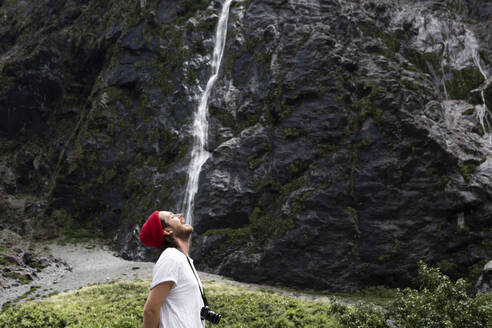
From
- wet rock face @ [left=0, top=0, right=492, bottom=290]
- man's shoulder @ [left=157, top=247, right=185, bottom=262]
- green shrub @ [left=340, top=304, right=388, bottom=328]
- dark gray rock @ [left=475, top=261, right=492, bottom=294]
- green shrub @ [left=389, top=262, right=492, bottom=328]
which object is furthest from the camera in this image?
wet rock face @ [left=0, top=0, right=492, bottom=290]

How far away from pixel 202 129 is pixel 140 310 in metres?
23.0

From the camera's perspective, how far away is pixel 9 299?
2348 centimetres

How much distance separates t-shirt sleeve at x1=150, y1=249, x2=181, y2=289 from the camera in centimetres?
376

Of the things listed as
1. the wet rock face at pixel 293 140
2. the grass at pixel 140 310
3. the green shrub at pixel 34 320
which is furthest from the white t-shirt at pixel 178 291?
the wet rock face at pixel 293 140

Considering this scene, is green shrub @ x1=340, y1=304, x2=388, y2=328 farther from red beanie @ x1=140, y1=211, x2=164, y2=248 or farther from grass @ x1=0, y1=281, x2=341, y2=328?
red beanie @ x1=140, y1=211, x2=164, y2=248

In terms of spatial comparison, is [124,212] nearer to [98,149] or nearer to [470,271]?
[98,149]

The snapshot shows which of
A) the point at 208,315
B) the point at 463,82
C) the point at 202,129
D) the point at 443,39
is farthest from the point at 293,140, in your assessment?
the point at 208,315

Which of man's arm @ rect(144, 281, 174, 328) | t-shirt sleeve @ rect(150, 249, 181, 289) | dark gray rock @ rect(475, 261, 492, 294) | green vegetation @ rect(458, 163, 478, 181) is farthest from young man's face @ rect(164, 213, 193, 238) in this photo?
green vegetation @ rect(458, 163, 478, 181)

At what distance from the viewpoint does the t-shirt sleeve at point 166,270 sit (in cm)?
376

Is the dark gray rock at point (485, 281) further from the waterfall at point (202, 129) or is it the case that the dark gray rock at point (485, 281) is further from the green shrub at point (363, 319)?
the waterfall at point (202, 129)

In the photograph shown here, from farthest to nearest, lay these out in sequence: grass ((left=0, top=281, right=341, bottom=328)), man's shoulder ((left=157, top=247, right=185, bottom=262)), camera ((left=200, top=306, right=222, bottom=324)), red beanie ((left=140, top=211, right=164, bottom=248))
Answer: grass ((left=0, top=281, right=341, bottom=328))
red beanie ((left=140, top=211, right=164, bottom=248))
camera ((left=200, top=306, right=222, bottom=324))
man's shoulder ((left=157, top=247, right=185, bottom=262))

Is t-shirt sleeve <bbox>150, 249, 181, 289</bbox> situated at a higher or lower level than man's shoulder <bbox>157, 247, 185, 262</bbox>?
lower

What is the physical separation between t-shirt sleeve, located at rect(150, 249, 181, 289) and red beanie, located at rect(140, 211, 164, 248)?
1.21 feet

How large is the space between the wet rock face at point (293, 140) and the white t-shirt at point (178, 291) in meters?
21.5
